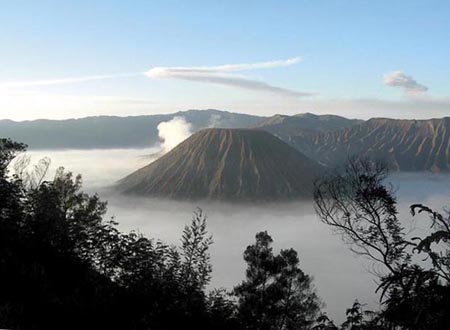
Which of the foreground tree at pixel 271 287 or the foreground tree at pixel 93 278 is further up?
the foreground tree at pixel 93 278

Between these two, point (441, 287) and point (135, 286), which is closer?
point (441, 287)

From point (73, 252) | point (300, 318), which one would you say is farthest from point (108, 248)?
point (300, 318)

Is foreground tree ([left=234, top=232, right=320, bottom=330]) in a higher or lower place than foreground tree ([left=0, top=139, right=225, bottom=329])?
lower

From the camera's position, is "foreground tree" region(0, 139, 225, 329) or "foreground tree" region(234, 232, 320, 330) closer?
"foreground tree" region(0, 139, 225, 329)

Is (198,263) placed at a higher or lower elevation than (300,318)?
higher

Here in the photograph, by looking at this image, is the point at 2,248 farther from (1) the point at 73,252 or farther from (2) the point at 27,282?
(2) the point at 27,282

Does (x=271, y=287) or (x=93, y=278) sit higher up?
(x=93, y=278)

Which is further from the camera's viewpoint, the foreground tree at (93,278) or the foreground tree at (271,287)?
the foreground tree at (271,287)

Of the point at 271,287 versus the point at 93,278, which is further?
the point at 271,287
